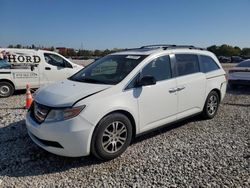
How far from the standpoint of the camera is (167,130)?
17.2 feet

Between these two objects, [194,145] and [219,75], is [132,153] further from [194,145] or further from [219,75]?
[219,75]

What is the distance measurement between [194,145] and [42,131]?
8.41 feet

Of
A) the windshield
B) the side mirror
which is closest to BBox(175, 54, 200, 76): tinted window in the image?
the side mirror

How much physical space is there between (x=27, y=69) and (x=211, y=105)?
21.8 feet

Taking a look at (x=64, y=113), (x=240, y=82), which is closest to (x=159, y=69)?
(x=64, y=113)

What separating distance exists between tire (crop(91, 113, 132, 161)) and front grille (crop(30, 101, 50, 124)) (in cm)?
78

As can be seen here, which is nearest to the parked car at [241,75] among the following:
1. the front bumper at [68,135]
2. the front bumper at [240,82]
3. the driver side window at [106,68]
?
the front bumper at [240,82]

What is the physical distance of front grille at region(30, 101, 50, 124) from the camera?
370 centimetres

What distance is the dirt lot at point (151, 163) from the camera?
131 inches

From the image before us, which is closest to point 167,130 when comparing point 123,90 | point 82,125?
point 123,90

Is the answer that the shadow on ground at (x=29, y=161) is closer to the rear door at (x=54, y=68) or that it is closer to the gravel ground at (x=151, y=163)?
the gravel ground at (x=151, y=163)

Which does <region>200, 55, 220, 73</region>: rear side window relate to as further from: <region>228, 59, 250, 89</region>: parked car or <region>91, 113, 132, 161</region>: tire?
<region>228, 59, 250, 89</region>: parked car

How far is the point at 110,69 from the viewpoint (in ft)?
15.3

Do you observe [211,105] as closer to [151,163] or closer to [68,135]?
[151,163]
